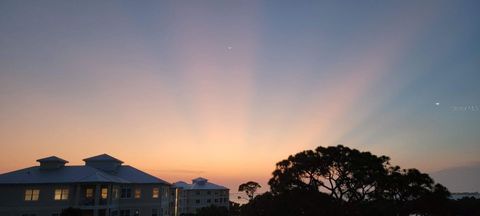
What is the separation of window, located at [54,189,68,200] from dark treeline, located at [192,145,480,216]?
26.4m

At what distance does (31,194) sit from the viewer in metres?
44.0

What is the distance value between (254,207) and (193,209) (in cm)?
5530

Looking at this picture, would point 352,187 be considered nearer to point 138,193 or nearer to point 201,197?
point 138,193

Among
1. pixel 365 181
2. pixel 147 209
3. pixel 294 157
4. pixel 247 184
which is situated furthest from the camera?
pixel 247 184

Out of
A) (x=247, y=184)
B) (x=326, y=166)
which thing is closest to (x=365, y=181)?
(x=326, y=166)

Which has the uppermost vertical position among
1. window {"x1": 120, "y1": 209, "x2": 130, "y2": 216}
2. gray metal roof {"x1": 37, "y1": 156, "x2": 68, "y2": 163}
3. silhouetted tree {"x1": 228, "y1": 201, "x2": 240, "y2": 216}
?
gray metal roof {"x1": 37, "y1": 156, "x2": 68, "y2": 163}

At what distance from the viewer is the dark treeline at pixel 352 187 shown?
34.3 m

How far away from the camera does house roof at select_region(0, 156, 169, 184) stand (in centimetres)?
4428

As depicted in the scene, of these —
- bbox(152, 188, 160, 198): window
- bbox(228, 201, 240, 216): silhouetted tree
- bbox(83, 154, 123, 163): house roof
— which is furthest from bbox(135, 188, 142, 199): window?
bbox(228, 201, 240, 216): silhouetted tree

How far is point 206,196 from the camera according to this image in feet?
325

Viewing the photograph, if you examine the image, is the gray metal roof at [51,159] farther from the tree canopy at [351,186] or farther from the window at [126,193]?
the tree canopy at [351,186]

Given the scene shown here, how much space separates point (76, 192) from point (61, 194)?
2032mm

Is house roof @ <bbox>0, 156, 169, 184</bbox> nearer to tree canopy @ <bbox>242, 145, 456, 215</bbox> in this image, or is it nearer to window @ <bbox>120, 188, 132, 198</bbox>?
window @ <bbox>120, 188, 132, 198</bbox>

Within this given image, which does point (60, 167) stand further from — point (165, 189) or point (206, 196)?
point (206, 196)
